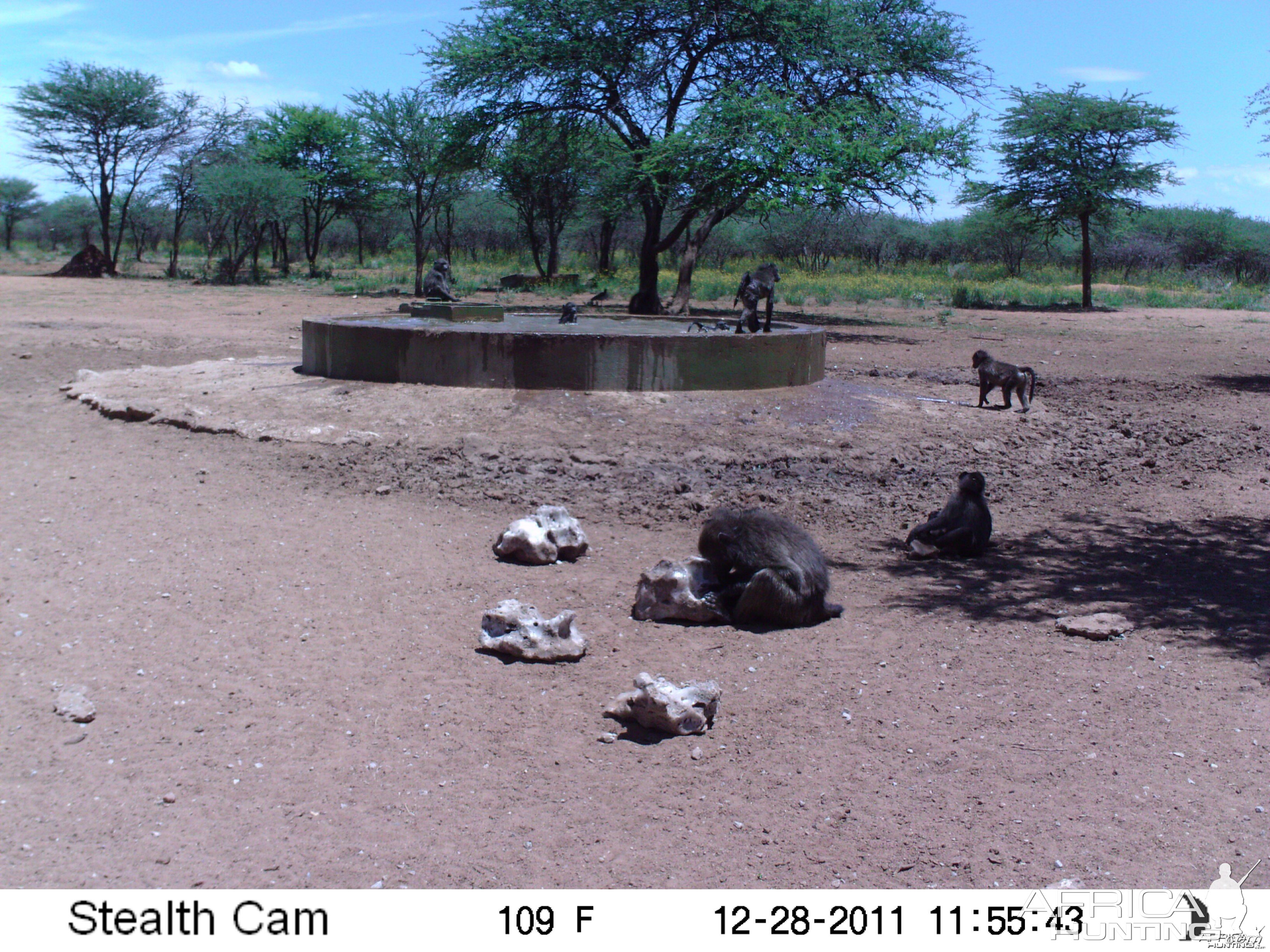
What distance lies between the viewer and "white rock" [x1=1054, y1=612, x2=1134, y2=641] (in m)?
4.71

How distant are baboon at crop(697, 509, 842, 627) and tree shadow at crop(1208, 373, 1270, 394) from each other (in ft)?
33.8

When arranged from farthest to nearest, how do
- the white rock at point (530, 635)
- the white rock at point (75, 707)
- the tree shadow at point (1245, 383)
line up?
the tree shadow at point (1245, 383)
the white rock at point (530, 635)
the white rock at point (75, 707)

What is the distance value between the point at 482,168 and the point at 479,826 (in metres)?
21.3

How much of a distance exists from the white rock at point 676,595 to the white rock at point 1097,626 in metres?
1.59

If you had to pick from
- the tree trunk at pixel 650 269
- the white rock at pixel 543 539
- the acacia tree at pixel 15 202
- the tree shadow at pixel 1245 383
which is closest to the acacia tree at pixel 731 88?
the tree trunk at pixel 650 269

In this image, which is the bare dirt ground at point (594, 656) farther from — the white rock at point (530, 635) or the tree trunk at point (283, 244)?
the tree trunk at point (283, 244)

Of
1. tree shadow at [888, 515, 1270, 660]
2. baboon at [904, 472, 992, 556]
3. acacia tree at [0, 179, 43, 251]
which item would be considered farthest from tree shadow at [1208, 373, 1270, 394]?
acacia tree at [0, 179, 43, 251]

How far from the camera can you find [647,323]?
13.4 meters

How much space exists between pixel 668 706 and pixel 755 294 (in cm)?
781

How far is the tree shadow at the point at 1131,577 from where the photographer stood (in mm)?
5012

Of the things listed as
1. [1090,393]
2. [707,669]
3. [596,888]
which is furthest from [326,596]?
[1090,393]

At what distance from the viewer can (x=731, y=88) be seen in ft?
61.5

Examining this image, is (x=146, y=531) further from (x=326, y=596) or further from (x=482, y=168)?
(x=482, y=168)

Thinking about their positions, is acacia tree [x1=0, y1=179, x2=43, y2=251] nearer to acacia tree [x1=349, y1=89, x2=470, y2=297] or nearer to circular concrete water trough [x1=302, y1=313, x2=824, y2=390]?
acacia tree [x1=349, y1=89, x2=470, y2=297]
